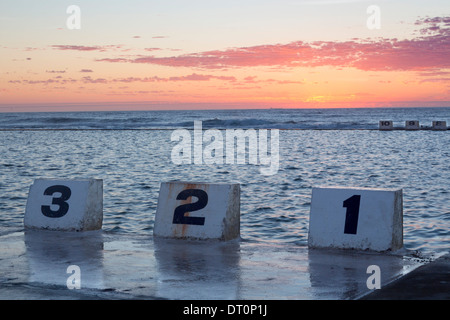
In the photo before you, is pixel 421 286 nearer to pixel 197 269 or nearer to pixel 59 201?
pixel 197 269

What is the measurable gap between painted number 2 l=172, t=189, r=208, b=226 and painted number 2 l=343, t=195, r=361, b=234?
2215 mm

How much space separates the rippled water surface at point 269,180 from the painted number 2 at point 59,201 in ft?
6.04

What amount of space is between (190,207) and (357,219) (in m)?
2.63

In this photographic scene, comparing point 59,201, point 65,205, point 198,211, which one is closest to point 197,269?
point 198,211

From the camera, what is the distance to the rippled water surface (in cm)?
1434

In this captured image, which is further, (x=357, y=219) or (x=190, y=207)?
(x=190, y=207)

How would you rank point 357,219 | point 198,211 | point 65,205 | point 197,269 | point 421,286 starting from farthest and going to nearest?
point 65,205, point 198,211, point 357,219, point 197,269, point 421,286

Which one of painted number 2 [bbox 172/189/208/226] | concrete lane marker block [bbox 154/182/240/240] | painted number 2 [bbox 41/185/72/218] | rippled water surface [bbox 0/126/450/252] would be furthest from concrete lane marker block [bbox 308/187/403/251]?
painted number 2 [bbox 41/185/72/218]

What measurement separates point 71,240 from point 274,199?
9.17 metres

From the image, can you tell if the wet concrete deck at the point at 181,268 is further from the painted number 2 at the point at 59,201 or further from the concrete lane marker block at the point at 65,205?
the painted number 2 at the point at 59,201

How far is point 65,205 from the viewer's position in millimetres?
11398

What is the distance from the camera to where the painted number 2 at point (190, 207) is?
10453mm

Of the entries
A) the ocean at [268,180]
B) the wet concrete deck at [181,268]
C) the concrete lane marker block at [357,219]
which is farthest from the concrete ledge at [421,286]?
the ocean at [268,180]
